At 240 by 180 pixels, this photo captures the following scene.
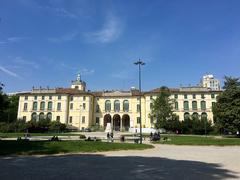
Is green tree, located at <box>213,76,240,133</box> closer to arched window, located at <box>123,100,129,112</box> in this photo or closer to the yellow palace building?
the yellow palace building

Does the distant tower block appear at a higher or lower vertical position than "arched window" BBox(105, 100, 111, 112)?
higher

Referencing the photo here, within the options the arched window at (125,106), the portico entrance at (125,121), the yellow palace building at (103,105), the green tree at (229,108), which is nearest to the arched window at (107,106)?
the yellow palace building at (103,105)

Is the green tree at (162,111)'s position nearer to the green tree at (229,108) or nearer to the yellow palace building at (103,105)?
Answer: the yellow palace building at (103,105)

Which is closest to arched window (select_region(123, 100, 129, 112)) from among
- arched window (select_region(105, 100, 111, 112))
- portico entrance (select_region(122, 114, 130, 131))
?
portico entrance (select_region(122, 114, 130, 131))

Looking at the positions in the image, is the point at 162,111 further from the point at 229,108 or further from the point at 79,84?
the point at 79,84

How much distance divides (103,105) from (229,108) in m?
45.9

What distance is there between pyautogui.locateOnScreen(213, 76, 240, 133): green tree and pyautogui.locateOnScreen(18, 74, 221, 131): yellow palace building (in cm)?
2836

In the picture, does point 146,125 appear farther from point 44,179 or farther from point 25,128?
point 44,179

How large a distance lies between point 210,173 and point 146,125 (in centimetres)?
7147

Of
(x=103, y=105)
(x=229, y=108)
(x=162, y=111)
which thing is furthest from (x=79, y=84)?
(x=229, y=108)

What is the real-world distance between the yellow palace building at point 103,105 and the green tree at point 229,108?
2836 cm

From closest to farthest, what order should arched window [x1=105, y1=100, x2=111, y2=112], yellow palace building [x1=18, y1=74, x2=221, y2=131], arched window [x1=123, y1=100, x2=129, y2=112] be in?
1. yellow palace building [x1=18, y1=74, x2=221, y2=131]
2. arched window [x1=123, y1=100, x2=129, y2=112]
3. arched window [x1=105, y1=100, x2=111, y2=112]

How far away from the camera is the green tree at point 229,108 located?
4801 cm

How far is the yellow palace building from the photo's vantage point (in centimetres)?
8106
